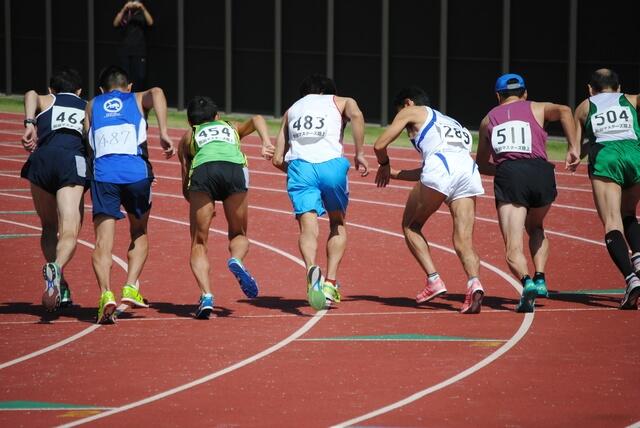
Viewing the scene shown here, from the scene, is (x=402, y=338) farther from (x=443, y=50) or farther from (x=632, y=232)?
(x=443, y=50)

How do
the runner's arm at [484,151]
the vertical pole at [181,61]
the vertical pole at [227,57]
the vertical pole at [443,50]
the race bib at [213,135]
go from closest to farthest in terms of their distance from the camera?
the race bib at [213,135] < the runner's arm at [484,151] < the vertical pole at [443,50] < the vertical pole at [227,57] < the vertical pole at [181,61]

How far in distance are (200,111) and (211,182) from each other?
638mm

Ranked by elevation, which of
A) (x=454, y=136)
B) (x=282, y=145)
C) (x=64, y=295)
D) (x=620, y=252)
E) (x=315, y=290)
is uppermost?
(x=454, y=136)

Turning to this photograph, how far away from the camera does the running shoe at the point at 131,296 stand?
1227cm

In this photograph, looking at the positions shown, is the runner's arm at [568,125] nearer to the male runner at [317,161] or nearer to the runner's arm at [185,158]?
the male runner at [317,161]

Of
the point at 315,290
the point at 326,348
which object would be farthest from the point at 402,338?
the point at 315,290

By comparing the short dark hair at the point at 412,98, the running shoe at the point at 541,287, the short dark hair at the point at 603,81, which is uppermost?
the short dark hair at the point at 603,81

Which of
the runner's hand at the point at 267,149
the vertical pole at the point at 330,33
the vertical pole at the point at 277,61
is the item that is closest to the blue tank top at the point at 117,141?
the runner's hand at the point at 267,149

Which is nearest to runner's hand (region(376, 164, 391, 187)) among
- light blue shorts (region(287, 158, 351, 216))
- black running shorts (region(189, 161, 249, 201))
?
light blue shorts (region(287, 158, 351, 216))

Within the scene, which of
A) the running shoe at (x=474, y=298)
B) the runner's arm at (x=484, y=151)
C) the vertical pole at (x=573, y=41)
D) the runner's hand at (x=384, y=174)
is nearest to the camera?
the running shoe at (x=474, y=298)

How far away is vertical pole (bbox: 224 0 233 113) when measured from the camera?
103ft

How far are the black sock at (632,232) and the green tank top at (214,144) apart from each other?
333 centimetres

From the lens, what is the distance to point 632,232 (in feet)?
41.8

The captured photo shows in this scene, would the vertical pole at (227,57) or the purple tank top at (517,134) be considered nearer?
the purple tank top at (517,134)
